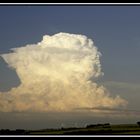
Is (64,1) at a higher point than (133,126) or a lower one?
higher

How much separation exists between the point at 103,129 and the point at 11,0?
118 cm

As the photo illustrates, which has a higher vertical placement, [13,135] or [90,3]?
[90,3]

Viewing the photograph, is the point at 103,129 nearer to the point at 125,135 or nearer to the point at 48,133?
the point at 125,135

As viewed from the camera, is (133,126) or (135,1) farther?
(133,126)

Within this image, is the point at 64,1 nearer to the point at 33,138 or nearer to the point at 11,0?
the point at 11,0

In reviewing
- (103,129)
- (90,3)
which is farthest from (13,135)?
(90,3)

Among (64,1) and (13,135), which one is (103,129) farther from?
(64,1)

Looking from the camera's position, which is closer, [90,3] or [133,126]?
[90,3]

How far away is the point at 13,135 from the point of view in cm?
288

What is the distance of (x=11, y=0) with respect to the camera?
2807mm

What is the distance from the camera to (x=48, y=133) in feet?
9.59

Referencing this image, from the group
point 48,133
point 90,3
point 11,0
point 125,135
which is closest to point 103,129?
point 125,135

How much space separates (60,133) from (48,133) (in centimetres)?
10

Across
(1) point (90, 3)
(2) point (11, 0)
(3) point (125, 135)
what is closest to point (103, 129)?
(3) point (125, 135)
